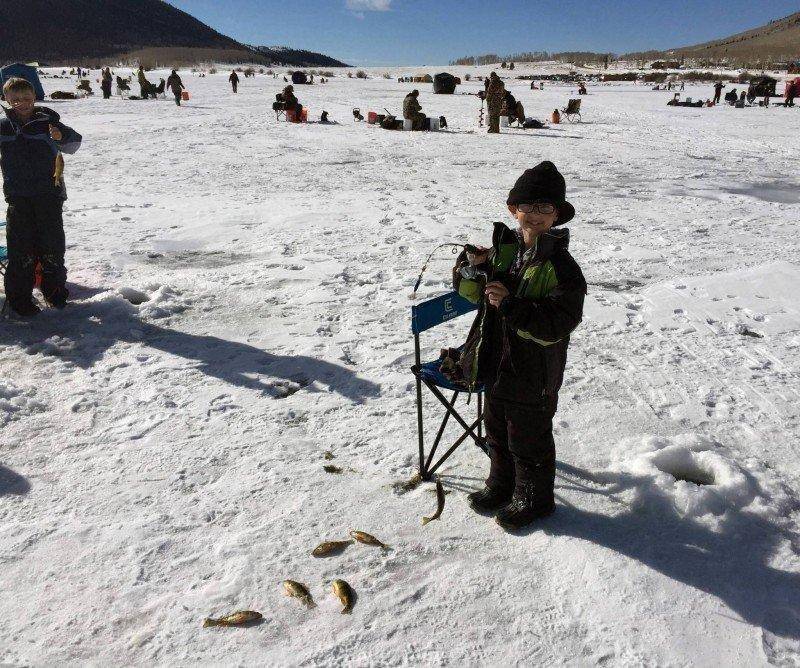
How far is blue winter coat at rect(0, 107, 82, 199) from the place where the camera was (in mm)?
4438

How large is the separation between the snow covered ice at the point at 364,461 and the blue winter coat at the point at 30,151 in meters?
1.10

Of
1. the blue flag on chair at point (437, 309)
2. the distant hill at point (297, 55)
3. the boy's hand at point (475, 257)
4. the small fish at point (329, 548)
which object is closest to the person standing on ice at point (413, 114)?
the blue flag on chair at point (437, 309)

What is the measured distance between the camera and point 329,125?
1839 cm

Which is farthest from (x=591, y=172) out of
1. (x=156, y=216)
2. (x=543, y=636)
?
(x=543, y=636)

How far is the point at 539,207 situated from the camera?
2.22 m

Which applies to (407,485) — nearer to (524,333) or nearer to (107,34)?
(524,333)

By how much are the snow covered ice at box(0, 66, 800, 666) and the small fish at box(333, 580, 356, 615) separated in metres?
0.04

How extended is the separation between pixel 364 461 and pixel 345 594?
37.0 inches

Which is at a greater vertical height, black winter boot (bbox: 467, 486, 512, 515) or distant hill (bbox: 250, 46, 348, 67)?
distant hill (bbox: 250, 46, 348, 67)

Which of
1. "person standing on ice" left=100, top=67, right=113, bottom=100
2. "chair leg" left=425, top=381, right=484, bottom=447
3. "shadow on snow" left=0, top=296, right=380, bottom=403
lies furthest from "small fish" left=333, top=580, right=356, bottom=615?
"person standing on ice" left=100, top=67, right=113, bottom=100

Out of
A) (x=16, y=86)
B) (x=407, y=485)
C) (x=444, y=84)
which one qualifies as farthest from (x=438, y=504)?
(x=444, y=84)

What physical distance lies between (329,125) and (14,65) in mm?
9329

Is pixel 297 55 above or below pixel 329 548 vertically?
above

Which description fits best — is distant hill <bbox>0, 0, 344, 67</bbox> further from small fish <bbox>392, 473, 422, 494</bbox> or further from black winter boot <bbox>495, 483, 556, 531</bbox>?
black winter boot <bbox>495, 483, 556, 531</bbox>
